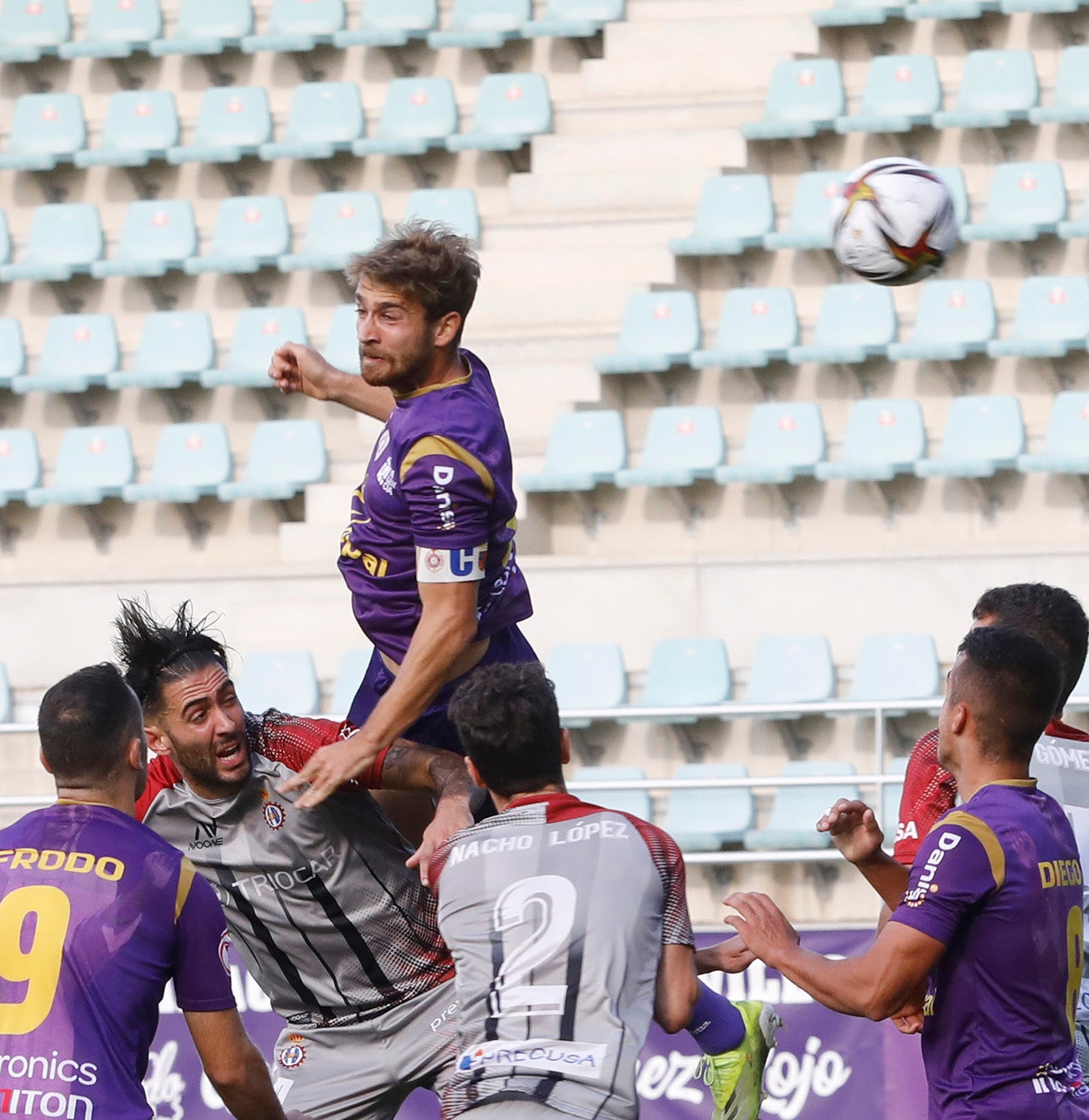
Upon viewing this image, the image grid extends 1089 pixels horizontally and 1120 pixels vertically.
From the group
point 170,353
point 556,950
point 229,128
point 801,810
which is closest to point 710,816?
point 801,810

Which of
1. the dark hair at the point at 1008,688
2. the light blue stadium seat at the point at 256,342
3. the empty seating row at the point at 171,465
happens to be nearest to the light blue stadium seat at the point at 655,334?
the empty seating row at the point at 171,465

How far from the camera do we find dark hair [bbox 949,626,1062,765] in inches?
139

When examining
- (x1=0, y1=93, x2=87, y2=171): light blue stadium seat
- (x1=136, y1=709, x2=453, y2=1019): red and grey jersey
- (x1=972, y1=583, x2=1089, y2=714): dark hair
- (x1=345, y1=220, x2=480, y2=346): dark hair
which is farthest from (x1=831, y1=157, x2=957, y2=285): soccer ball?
(x1=0, y1=93, x2=87, y2=171): light blue stadium seat

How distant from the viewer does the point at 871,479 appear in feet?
33.6

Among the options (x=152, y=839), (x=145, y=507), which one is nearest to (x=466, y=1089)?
(x=152, y=839)

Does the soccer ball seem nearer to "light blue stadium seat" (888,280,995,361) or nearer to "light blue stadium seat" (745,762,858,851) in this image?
"light blue stadium seat" (745,762,858,851)

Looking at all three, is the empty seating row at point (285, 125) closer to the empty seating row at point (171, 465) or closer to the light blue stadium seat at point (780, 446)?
the empty seating row at point (171, 465)

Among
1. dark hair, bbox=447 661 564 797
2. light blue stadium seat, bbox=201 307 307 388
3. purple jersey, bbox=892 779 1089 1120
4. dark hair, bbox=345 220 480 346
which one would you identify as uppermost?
light blue stadium seat, bbox=201 307 307 388

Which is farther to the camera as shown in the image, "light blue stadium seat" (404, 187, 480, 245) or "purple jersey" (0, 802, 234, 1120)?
"light blue stadium seat" (404, 187, 480, 245)

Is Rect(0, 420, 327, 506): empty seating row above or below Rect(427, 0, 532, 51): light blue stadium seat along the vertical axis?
below

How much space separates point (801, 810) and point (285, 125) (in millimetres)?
6334

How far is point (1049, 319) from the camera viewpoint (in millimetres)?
10367

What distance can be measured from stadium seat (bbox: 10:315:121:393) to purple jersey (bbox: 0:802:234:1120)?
8.01m

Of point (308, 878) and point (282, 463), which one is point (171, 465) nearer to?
point (282, 463)
